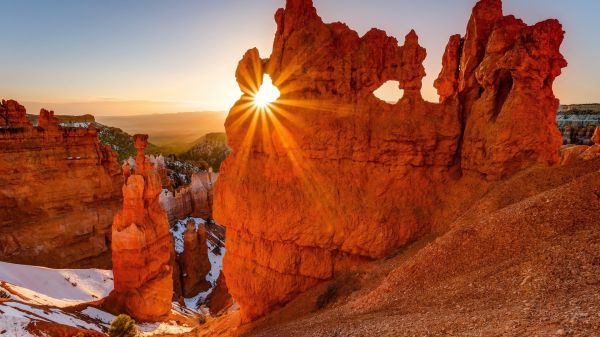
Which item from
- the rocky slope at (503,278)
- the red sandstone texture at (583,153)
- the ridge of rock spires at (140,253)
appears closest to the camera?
the rocky slope at (503,278)

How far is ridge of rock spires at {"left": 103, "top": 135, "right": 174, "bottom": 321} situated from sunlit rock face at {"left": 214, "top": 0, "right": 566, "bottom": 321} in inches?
443

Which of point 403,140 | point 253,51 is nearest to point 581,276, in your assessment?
point 403,140

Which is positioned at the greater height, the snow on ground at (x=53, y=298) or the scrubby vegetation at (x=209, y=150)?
the scrubby vegetation at (x=209, y=150)

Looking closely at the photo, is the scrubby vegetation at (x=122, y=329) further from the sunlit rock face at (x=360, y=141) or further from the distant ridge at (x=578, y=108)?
the distant ridge at (x=578, y=108)

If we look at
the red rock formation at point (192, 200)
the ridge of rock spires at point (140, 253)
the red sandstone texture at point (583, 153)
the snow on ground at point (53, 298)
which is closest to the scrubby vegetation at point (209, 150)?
the red rock formation at point (192, 200)

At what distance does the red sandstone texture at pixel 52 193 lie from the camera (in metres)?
33.8

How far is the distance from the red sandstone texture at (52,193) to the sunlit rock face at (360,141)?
1194 inches

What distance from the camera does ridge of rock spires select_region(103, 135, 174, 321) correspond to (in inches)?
880

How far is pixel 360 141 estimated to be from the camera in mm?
13055

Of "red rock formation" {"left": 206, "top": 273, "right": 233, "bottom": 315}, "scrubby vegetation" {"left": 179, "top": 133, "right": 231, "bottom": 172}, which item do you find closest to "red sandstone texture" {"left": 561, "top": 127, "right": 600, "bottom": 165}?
"red rock formation" {"left": 206, "top": 273, "right": 233, "bottom": 315}

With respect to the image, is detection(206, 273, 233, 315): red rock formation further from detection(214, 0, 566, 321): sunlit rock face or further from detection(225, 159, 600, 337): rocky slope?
detection(225, 159, 600, 337): rocky slope

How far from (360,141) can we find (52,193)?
35.7 metres

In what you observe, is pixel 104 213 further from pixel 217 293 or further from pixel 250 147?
pixel 250 147

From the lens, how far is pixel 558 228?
281 inches
